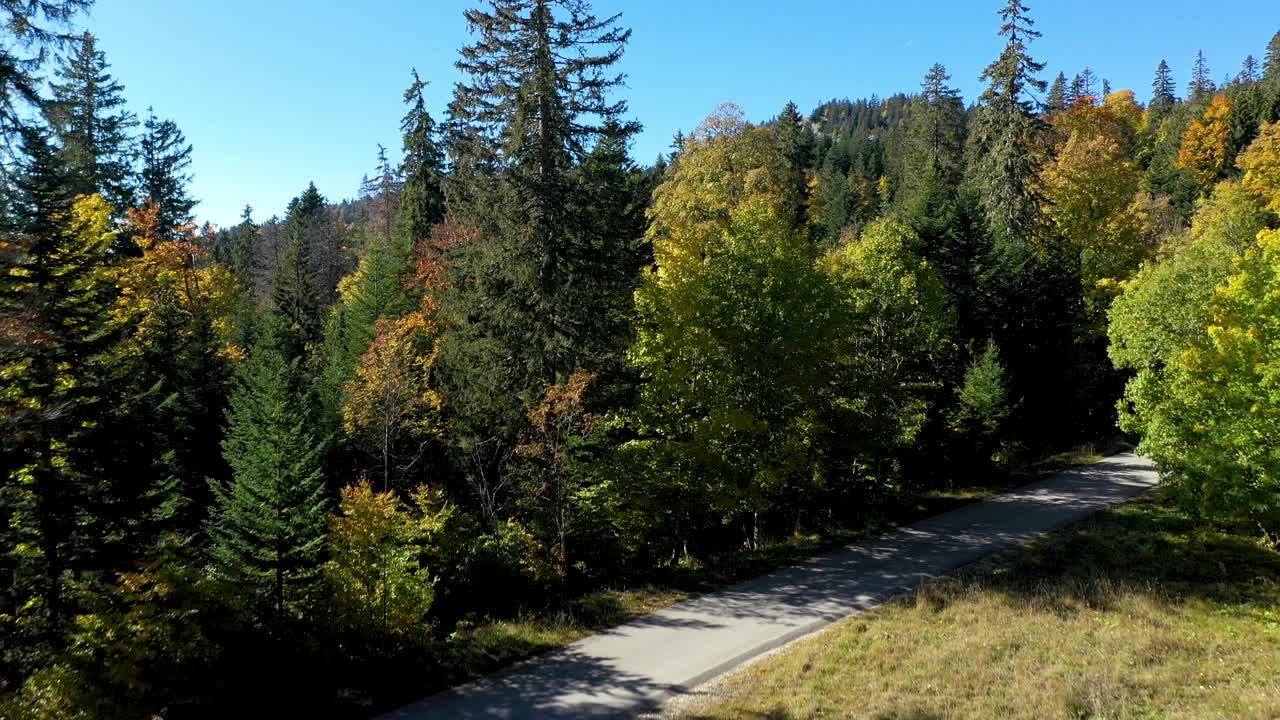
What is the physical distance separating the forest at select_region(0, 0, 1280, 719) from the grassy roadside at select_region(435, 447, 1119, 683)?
443mm

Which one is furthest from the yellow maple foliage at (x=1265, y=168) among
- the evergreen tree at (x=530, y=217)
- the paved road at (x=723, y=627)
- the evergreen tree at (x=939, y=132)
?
the evergreen tree at (x=530, y=217)

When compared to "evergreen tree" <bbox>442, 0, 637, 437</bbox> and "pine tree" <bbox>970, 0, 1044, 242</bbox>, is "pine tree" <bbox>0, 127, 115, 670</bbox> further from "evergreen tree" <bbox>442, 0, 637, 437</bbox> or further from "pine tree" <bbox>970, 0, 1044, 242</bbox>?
"pine tree" <bbox>970, 0, 1044, 242</bbox>

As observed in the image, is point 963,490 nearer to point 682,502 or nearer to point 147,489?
point 682,502

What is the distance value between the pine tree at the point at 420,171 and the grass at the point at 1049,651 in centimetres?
2981

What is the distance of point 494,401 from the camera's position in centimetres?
1778

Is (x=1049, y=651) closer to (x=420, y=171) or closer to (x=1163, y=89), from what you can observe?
(x=420, y=171)

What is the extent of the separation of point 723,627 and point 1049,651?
5.27 m

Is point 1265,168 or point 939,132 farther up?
point 939,132

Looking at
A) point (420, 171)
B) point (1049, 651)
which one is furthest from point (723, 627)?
point (420, 171)

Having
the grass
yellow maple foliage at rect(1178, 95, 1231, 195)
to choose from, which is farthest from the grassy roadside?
yellow maple foliage at rect(1178, 95, 1231, 195)

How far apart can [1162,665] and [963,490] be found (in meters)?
14.6

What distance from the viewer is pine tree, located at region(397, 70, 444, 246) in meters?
35.9

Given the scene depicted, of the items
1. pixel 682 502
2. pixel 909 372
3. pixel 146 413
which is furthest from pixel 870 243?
pixel 146 413

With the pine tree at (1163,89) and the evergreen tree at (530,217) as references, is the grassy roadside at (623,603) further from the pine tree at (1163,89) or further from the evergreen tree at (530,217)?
the pine tree at (1163,89)
